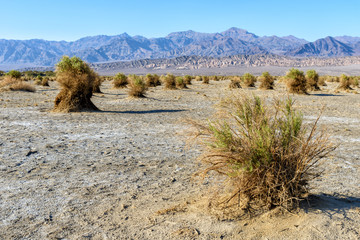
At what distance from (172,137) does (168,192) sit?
14.5 ft

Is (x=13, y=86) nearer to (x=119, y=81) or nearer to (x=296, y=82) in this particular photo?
(x=119, y=81)

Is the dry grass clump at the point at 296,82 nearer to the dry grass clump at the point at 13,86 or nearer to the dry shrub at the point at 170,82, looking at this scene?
the dry shrub at the point at 170,82

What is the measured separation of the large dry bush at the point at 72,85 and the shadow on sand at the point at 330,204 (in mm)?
11717

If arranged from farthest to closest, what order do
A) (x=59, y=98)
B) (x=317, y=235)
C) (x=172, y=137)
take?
(x=59, y=98)
(x=172, y=137)
(x=317, y=235)

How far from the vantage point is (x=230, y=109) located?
4.40 m

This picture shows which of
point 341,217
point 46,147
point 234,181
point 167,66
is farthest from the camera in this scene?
point 167,66

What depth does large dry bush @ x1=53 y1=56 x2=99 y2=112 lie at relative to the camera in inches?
555

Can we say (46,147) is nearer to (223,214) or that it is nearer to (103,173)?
(103,173)

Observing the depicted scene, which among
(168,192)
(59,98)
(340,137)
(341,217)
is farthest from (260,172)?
(59,98)

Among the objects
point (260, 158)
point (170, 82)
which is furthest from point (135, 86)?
point (260, 158)

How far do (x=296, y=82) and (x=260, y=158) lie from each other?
22819mm

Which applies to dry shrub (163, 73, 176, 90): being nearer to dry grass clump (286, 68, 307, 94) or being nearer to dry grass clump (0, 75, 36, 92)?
dry grass clump (286, 68, 307, 94)

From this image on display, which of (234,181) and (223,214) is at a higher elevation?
(234,181)

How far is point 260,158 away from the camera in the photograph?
4.06 meters
